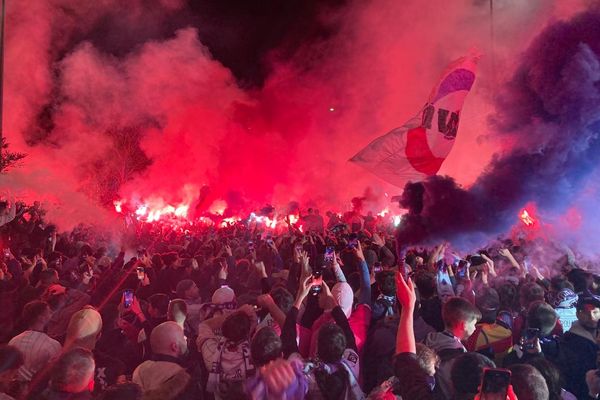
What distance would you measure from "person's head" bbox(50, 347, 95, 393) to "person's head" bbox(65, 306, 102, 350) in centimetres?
74

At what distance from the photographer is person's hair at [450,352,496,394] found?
2627 mm

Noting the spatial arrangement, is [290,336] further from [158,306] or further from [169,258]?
[169,258]

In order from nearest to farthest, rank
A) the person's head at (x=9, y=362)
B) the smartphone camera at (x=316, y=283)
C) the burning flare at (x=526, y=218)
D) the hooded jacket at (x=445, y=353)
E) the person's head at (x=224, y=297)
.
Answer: the hooded jacket at (x=445, y=353) < the person's head at (x=9, y=362) < the smartphone camera at (x=316, y=283) < the person's head at (x=224, y=297) < the burning flare at (x=526, y=218)

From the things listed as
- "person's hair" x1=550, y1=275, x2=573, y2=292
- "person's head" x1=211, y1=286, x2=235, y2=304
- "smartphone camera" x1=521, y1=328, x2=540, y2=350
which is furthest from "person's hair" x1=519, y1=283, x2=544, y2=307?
"person's head" x1=211, y1=286, x2=235, y2=304

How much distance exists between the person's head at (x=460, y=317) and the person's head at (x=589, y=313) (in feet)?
3.12

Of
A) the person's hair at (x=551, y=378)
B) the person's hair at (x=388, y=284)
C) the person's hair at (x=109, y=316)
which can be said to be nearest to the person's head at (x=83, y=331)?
the person's hair at (x=109, y=316)

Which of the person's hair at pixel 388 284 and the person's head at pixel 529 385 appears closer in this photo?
the person's head at pixel 529 385

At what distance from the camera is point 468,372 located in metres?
2.64

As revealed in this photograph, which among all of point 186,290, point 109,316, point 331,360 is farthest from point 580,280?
point 109,316

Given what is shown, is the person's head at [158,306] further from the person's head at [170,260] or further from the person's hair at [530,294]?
the person's hair at [530,294]

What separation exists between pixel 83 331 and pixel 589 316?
12.1 feet

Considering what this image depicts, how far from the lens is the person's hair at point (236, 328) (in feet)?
11.2

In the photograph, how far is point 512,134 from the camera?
7.58 metres

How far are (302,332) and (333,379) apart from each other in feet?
3.47
